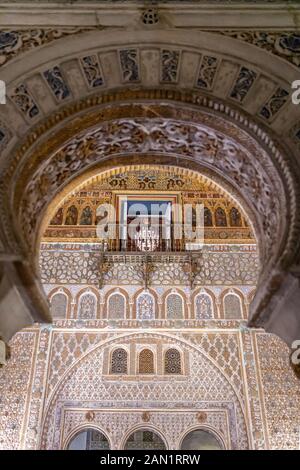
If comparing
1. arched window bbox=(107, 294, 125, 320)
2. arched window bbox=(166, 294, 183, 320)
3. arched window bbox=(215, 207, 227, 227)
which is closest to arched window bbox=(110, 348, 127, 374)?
arched window bbox=(107, 294, 125, 320)

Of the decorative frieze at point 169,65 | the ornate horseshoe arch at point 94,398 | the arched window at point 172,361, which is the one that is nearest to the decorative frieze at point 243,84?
the decorative frieze at point 169,65

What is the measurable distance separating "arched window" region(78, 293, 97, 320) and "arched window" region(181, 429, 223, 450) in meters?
3.14

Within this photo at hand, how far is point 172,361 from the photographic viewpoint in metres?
9.52

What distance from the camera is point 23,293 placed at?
127 inches

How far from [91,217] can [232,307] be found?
397cm

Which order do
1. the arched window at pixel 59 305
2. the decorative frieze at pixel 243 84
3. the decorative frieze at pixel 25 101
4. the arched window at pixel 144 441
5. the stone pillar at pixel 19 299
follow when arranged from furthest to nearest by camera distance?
the arched window at pixel 59 305 < the arched window at pixel 144 441 < the decorative frieze at pixel 243 84 < the decorative frieze at pixel 25 101 < the stone pillar at pixel 19 299

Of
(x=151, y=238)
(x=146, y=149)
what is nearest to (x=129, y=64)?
(x=146, y=149)

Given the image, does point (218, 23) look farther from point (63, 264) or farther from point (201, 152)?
point (63, 264)

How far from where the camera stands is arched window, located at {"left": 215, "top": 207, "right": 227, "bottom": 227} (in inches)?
432

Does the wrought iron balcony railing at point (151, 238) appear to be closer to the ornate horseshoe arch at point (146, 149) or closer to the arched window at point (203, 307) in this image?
the arched window at point (203, 307)

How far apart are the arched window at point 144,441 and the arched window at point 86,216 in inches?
191

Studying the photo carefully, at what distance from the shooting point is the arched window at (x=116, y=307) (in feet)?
32.5

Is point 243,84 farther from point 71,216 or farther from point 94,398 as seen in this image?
point 71,216

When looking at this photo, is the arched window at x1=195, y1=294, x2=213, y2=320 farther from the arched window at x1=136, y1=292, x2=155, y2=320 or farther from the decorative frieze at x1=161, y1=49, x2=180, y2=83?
the decorative frieze at x1=161, y1=49, x2=180, y2=83
